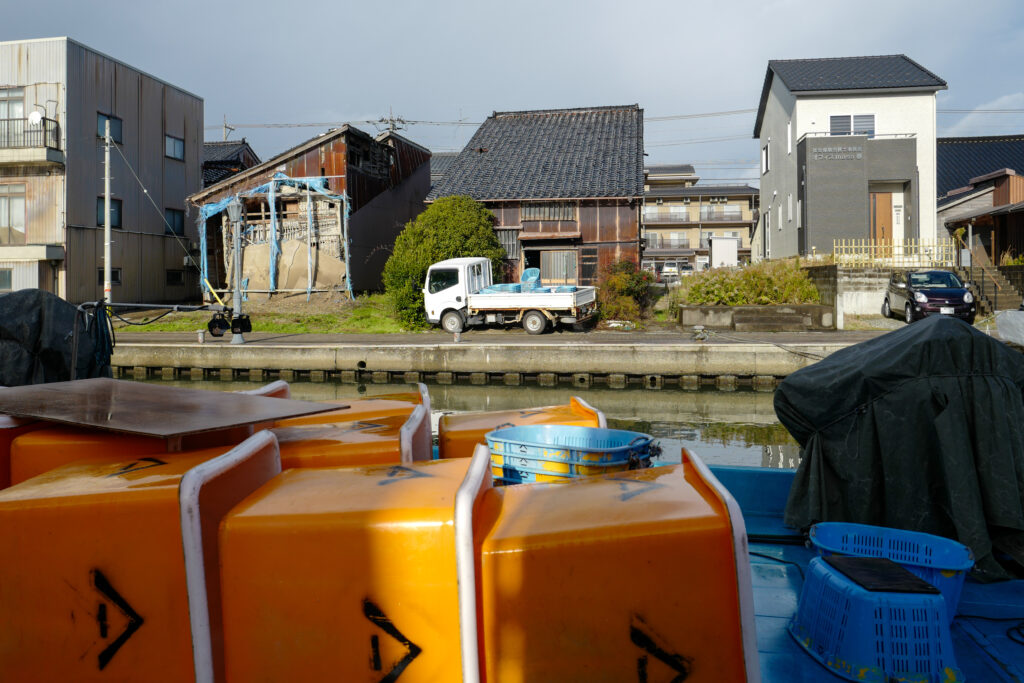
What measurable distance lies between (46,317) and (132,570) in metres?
5.27

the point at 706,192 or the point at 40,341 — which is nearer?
the point at 40,341

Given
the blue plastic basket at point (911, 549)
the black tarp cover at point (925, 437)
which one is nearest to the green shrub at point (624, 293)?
the black tarp cover at point (925, 437)

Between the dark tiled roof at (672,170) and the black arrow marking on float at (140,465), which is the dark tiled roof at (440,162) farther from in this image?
the black arrow marking on float at (140,465)

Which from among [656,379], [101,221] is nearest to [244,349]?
[656,379]

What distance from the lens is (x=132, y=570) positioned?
2.59m

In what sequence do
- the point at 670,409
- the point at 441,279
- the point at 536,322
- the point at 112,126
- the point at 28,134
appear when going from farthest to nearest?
the point at 112,126 < the point at 28,134 < the point at 441,279 < the point at 536,322 < the point at 670,409

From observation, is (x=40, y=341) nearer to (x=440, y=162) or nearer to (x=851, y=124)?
(x=851, y=124)

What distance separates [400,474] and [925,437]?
9.42 feet

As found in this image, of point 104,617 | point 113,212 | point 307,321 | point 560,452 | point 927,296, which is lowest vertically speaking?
point 104,617

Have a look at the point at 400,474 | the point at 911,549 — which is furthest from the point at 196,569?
the point at 911,549

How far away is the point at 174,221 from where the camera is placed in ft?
100

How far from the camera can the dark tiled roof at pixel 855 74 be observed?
1032 inches

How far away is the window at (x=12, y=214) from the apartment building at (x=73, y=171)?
0.03 m

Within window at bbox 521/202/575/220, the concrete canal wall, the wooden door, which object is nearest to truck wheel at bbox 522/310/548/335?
the concrete canal wall
